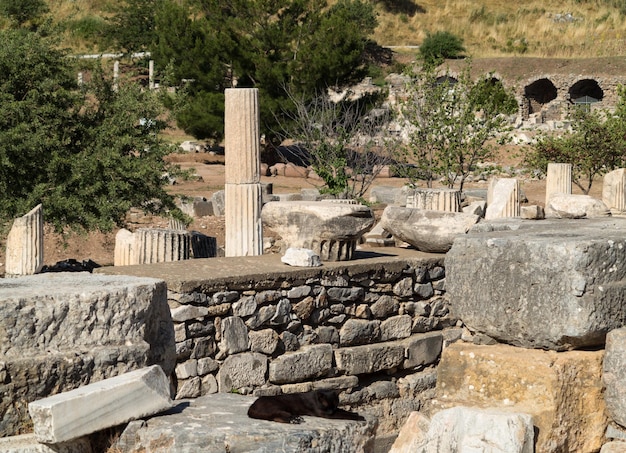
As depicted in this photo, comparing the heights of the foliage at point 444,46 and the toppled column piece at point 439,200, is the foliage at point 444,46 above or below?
above

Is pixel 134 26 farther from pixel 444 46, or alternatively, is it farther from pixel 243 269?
pixel 243 269

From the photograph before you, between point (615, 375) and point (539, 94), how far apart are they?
39.5m

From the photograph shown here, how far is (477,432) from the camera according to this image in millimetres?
4238

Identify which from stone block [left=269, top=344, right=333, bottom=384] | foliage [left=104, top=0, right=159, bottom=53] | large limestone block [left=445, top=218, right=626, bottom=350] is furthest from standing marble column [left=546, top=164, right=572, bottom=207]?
foliage [left=104, top=0, right=159, bottom=53]

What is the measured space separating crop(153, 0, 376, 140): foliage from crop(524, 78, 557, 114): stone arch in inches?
588

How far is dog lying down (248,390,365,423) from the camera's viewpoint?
440 centimetres

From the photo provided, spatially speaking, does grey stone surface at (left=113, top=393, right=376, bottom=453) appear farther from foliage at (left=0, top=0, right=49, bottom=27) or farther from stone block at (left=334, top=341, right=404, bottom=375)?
foliage at (left=0, top=0, right=49, bottom=27)

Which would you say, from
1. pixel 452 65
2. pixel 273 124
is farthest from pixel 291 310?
pixel 452 65

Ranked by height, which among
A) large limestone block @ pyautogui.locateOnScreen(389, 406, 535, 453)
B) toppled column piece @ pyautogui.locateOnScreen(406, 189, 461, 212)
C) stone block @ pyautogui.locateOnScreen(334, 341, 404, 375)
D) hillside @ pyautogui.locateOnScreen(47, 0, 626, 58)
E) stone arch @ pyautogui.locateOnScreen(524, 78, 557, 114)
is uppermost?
hillside @ pyautogui.locateOnScreen(47, 0, 626, 58)

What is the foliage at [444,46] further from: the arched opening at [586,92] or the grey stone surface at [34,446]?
the grey stone surface at [34,446]

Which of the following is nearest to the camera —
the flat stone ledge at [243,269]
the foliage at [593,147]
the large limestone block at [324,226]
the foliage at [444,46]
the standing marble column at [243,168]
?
the flat stone ledge at [243,269]

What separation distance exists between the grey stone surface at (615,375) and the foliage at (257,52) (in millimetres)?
23203

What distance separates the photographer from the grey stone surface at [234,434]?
4004mm

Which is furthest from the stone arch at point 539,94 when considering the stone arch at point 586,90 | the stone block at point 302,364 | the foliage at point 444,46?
the stone block at point 302,364
